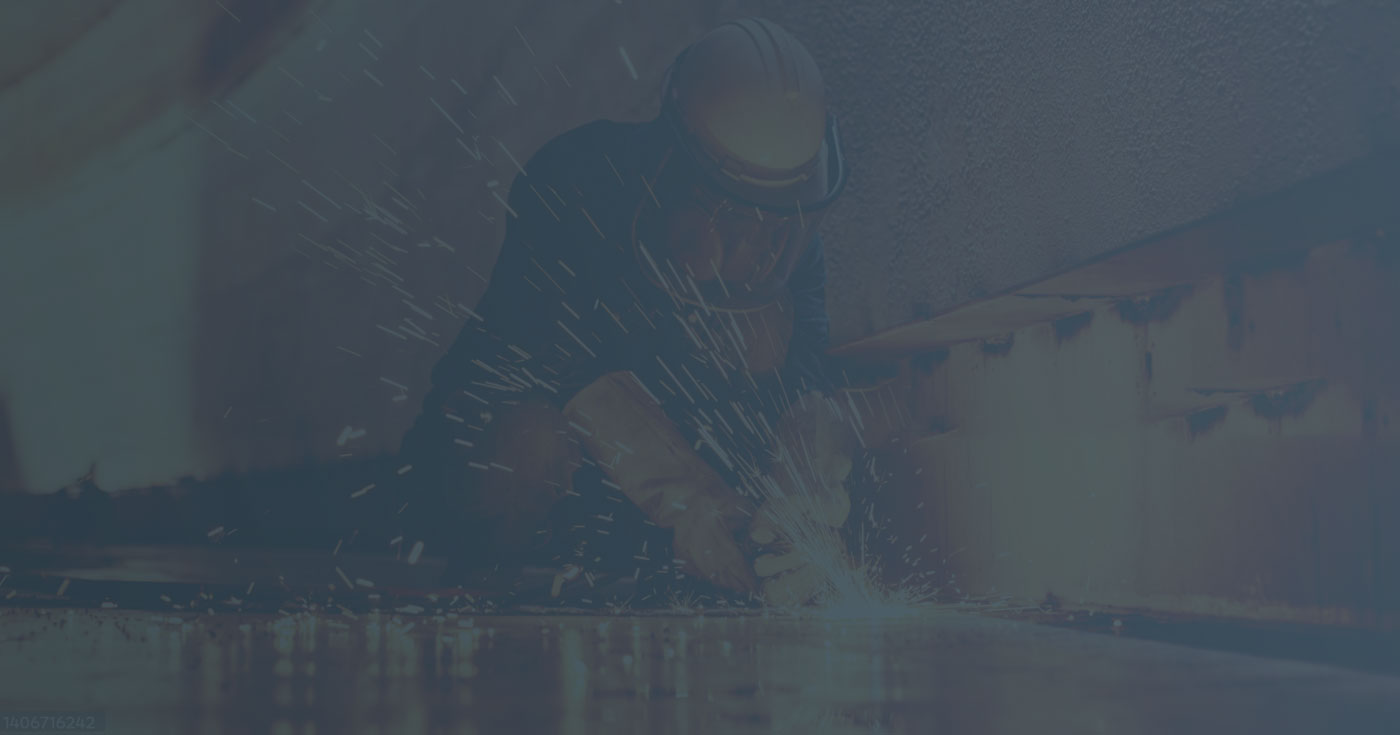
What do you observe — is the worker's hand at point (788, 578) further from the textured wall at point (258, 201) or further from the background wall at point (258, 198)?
the textured wall at point (258, 201)

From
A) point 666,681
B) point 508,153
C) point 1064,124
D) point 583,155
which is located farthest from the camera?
point 508,153

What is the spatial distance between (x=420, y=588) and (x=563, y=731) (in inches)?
69.6

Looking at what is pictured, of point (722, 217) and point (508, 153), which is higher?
point (508, 153)

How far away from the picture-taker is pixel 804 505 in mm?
2240

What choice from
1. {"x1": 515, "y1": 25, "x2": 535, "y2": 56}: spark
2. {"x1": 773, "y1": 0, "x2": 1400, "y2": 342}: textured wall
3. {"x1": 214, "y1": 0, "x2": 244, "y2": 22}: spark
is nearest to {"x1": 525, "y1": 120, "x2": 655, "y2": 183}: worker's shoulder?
{"x1": 773, "y1": 0, "x2": 1400, "y2": 342}: textured wall

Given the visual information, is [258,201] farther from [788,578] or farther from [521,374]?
[788,578]

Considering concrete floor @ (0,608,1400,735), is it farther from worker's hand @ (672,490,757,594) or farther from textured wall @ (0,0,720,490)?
textured wall @ (0,0,720,490)

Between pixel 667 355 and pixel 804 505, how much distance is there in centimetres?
46

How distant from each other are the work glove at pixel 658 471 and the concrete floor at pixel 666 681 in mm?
582

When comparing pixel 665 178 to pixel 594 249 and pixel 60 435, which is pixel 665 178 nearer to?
pixel 594 249

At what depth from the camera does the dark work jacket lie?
2.12 m

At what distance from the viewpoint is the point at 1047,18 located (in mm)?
1630

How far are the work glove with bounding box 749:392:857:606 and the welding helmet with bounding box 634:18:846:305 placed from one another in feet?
1.51

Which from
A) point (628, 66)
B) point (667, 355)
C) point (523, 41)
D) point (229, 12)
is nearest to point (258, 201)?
point (229, 12)
